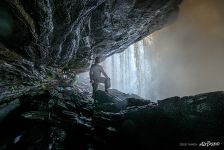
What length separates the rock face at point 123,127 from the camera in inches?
247

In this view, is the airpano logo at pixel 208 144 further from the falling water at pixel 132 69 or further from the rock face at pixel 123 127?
the falling water at pixel 132 69

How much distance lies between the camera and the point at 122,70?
146ft

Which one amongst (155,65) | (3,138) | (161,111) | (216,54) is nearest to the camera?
(161,111)

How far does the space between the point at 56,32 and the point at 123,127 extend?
3910mm

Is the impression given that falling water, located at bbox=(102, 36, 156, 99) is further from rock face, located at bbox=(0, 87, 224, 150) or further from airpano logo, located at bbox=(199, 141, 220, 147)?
airpano logo, located at bbox=(199, 141, 220, 147)

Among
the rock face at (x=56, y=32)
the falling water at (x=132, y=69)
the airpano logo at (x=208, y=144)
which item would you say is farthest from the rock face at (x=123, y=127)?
the falling water at (x=132, y=69)

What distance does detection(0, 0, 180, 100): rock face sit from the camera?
665 cm

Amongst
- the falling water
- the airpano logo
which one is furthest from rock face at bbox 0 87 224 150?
the falling water

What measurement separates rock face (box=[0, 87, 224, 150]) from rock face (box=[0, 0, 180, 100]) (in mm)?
1542

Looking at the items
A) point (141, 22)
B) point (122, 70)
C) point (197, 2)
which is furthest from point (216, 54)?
point (122, 70)

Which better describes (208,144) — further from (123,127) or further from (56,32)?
(56,32)

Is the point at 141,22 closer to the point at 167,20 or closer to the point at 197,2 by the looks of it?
the point at 167,20

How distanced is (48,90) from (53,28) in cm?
Answer: 349

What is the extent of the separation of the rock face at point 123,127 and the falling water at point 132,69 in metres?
29.0
